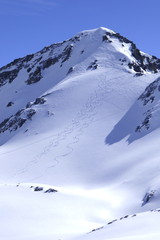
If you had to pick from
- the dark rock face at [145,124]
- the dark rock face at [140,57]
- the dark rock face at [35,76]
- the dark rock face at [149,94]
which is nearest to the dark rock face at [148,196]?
the dark rock face at [145,124]

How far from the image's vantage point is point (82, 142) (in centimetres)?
5334

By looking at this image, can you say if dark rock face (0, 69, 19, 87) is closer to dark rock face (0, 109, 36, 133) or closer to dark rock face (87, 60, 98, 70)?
dark rock face (87, 60, 98, 70)

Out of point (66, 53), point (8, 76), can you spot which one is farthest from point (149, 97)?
point (8, 76)

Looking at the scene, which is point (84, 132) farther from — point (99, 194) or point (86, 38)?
point (86, 38)

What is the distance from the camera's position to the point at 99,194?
3634 centimetres

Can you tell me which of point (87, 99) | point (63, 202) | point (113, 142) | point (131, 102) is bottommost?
point (63, 202)

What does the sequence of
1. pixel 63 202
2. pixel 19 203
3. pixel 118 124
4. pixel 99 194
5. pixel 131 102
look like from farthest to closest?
pixel 131 102, pixel 118 124, pixel 99 194, pixel 63 202, pixel 19 203

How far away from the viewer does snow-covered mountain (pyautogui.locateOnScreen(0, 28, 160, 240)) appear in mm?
28375

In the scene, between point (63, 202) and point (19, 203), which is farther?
point (63, 202)

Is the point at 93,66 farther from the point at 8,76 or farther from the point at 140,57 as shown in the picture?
the point at 8,76

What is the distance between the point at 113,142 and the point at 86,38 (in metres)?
48.2

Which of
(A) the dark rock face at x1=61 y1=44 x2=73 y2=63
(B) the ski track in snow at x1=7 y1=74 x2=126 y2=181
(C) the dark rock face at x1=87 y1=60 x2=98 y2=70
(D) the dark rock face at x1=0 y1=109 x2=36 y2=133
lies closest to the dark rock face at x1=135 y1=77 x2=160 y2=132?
(B) the ski track in snow at x1=7 y1=74 x2=126 y2=181

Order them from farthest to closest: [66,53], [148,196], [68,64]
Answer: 1. [66,53]
2. [68,64]
3. [148,196]

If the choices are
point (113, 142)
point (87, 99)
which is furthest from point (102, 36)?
point (113, 142)
